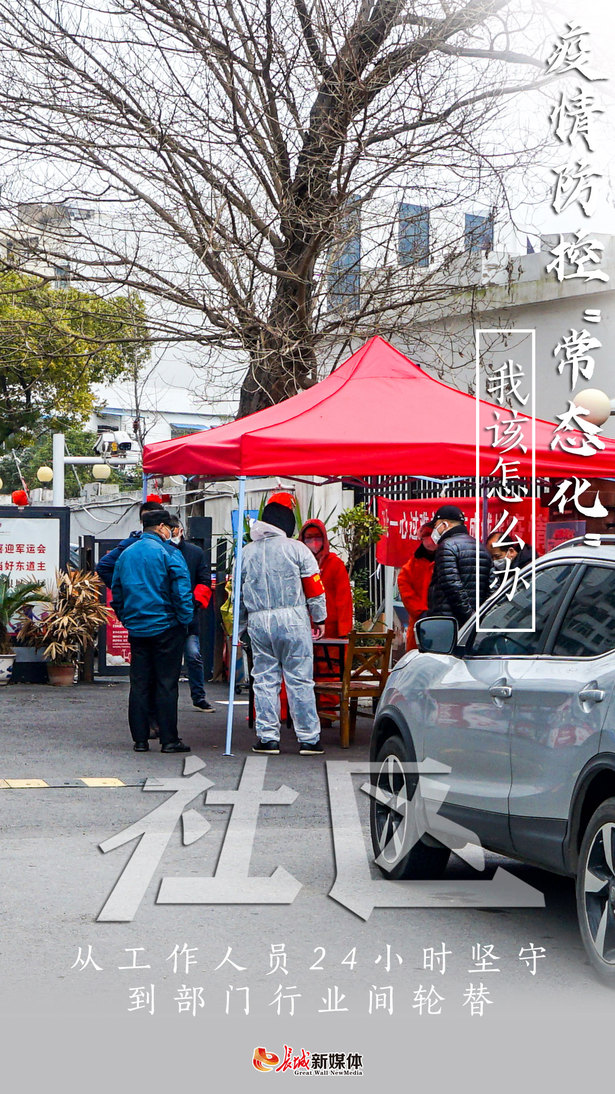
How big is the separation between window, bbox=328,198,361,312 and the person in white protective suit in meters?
5.87

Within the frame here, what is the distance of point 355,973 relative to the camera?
17.0 feet

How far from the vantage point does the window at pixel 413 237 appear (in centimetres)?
1611

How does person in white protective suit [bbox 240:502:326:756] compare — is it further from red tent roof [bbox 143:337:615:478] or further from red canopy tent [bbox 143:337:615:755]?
red tent roof [bbox 143:337:615:478]

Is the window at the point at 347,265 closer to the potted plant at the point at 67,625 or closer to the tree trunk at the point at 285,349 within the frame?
the tree trunk at the point at 285,349

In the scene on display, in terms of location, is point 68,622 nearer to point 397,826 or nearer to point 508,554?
point 508,554

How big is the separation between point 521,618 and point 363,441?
4906 millimetres

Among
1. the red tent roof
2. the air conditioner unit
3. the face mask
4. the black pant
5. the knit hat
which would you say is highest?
the air conditioner unit

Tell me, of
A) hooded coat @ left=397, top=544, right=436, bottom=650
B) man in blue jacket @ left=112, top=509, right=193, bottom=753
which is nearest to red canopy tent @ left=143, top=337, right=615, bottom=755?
man in blue jacket @ left=112, top=509, right=193, bottom=753

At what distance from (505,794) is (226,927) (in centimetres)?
133

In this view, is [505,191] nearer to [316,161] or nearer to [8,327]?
[316,161]

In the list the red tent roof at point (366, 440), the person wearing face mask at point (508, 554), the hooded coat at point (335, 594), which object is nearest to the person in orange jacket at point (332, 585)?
the hooded coat at point (335, 594)

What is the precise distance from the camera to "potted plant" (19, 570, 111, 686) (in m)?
16.4

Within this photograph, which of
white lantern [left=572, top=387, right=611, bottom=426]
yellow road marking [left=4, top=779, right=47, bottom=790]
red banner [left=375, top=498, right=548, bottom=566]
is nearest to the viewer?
yellow road marking [left=4, top=779, right=47, bottom=790]

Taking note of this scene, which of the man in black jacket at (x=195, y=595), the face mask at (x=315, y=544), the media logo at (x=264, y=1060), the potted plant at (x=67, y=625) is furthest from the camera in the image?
the potted plant at (x=67, y=625)
